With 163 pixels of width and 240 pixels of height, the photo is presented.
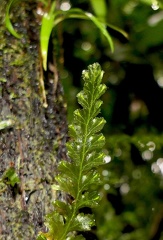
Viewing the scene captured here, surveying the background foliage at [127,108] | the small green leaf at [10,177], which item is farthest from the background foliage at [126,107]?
the small green leaf at [10,177]

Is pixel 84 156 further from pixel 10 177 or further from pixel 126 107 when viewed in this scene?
pixel 126 107

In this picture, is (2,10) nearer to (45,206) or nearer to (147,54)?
(45,206)

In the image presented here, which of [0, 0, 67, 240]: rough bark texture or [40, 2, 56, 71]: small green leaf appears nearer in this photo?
[0, 0, 67, 240]: rough bark texture

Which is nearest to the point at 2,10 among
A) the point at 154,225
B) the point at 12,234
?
the point at 12,234

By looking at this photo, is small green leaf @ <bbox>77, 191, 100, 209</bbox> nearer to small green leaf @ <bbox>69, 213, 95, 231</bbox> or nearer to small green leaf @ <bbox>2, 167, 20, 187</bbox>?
small green leaf @ <bbox>69, 213, 95, 231</bbox>

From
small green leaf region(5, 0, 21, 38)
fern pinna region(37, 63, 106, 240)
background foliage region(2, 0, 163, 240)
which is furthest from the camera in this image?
background foliage region(2, 0, 163, 240)

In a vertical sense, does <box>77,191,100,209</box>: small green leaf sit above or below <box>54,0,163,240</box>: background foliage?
above

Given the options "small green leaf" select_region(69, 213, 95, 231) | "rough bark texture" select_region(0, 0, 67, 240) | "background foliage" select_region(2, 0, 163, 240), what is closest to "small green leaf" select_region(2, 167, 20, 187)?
"rough bark texture" select_region(0, 0, 67, 240)
